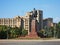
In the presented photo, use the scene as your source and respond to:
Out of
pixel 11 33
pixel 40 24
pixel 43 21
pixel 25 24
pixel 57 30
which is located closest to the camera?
pixel 11 33

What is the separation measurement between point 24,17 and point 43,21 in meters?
17.8

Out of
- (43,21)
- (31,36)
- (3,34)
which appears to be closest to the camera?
(31,36)

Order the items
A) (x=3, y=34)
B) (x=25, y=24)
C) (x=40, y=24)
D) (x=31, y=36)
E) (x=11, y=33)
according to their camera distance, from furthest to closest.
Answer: (x=40, y=24)
(x=25, y=24)
(x=11, y=33)
(x=3, y=34)
(x=31, y=36)

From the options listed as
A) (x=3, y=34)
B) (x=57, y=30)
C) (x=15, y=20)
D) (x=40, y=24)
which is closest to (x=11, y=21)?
(x=15, y=20)

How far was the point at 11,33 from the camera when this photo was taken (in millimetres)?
93562

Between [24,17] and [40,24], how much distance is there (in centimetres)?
1040

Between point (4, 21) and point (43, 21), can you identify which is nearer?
point (4, 21)

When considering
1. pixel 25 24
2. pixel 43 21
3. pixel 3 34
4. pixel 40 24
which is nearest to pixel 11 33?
pixel 3 34

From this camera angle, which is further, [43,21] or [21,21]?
[43,21]

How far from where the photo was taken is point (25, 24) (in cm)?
13950

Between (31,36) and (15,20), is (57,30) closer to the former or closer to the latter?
(31,36)

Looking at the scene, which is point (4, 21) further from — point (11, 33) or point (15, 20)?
point (11, 33)

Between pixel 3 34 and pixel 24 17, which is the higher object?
pixel 24 17

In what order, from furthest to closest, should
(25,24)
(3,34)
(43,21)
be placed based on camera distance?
(43,21)
(25,24)
(3,34)
